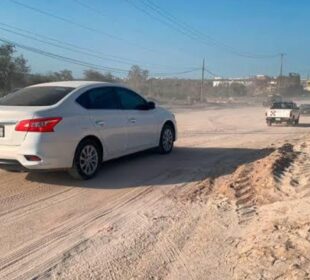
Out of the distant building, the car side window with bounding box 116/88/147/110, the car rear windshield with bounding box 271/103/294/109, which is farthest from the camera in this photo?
the distant building

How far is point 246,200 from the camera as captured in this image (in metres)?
6.57

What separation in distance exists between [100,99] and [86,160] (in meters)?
1.25

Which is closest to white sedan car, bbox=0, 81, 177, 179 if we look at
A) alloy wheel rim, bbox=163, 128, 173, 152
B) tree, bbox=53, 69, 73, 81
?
alloy wheel rim, bbox=163, 128, 173, 152

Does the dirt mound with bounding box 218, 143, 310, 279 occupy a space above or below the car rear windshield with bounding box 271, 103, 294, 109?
below

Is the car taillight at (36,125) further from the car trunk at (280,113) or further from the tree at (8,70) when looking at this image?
the tree at (8,70)

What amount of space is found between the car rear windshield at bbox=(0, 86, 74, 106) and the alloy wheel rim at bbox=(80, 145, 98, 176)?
96 cm

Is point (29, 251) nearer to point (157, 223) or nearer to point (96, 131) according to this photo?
point (157, 223)

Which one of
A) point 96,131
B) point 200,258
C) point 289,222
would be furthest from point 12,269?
point 96,131

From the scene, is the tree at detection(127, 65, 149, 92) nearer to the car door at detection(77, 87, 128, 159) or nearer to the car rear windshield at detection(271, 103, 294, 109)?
the car rear windshield at detection(271, 103, 294, 109)

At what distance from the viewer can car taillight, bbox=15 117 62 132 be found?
700 centimetres

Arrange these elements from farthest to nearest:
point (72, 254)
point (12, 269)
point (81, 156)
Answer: point (81, 156), point (72, 254), point (12, 269)

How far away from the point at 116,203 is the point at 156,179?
1.72 meters

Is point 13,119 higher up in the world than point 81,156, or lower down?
higher up

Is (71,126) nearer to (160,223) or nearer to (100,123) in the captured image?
(100,123)
